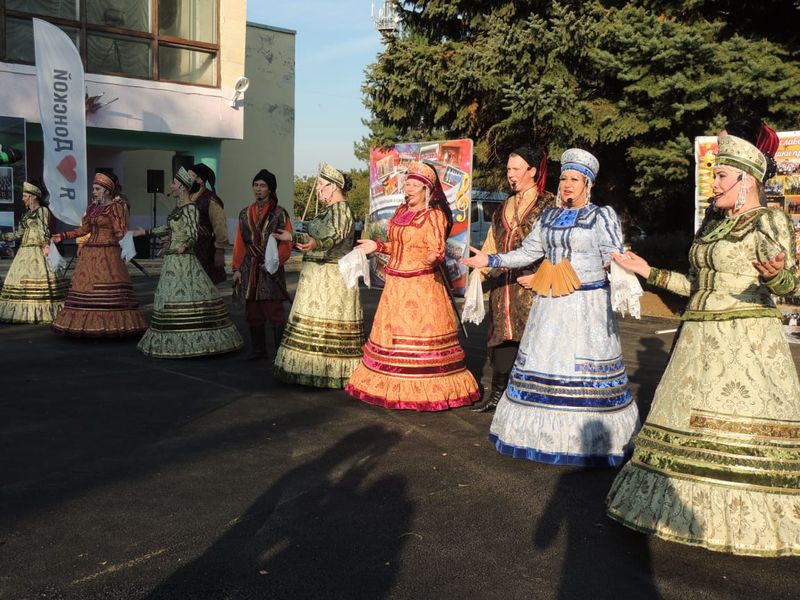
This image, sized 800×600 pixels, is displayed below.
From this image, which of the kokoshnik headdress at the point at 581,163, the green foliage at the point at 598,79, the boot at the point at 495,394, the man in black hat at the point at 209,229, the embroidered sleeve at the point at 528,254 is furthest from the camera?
the green foliage at the point at 598,79

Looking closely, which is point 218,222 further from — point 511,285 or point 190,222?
point 511,285

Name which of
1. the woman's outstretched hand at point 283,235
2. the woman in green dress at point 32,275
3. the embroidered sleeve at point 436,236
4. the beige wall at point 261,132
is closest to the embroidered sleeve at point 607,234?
the embroidered sleeve at point 436,236

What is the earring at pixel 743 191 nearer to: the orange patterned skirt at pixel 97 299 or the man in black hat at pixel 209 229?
the man in black hat at pixel 209 229

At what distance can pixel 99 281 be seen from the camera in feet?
32.4

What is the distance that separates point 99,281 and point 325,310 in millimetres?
3765

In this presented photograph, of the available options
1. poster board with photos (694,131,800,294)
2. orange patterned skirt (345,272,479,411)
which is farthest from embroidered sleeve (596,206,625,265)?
poster board with photos (694,131,800,294)

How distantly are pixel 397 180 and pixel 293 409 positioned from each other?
7608 millimetres

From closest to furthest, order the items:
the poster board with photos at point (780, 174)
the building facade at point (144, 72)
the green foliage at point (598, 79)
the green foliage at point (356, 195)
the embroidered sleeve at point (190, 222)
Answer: the embroidered sleeve at point (190, 222), the poster board with photos at point (780, 174), the green foliage at point (598, 79), the building facade at point (144, 72), the green foliage at point (356, 195)

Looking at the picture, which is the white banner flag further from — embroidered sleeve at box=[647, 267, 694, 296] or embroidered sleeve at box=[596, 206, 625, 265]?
embroidered sleeve at box=[647, 267, 694, 296]

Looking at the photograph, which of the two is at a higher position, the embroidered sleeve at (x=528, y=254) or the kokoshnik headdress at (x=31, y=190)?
the kokoshnik headdress at (x=31, y=190)

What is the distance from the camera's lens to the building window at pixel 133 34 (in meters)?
19.3

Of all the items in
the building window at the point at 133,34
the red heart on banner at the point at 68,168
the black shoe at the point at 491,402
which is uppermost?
the building window at the point at 133,34

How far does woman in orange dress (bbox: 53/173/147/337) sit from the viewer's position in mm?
9828

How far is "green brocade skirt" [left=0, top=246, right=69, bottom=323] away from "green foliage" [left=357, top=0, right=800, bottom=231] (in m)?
6.88
